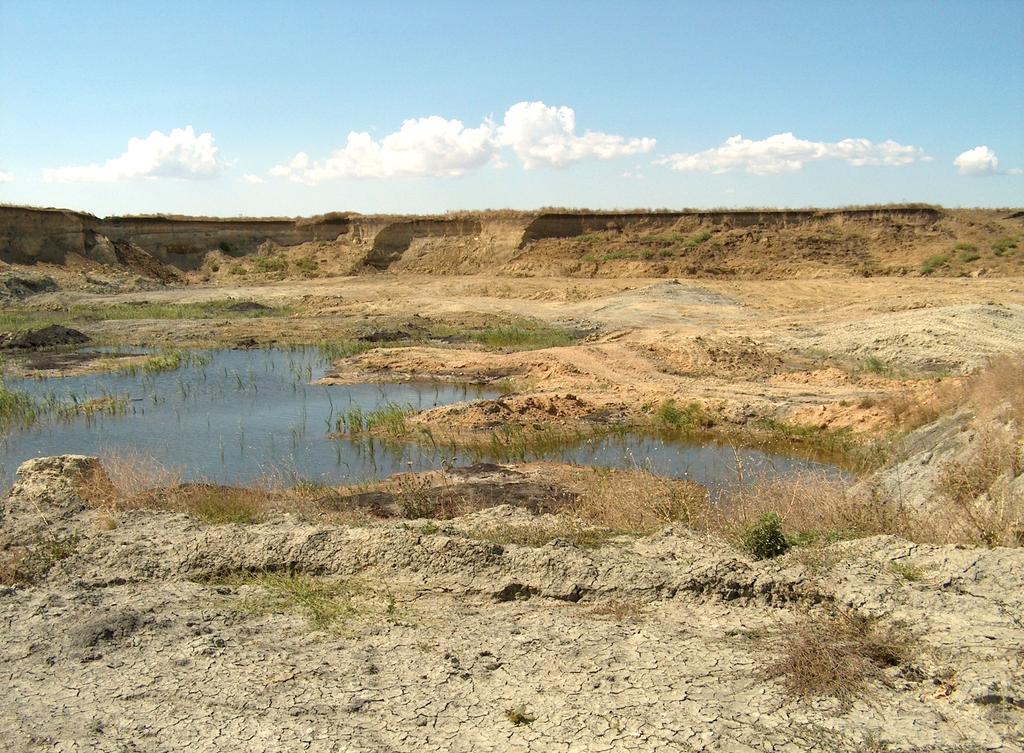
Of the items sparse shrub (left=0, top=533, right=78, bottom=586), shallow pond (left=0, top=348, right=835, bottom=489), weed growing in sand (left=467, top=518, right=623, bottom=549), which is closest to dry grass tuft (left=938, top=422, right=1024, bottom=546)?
shallow pond (left=0, top=348, right=835, bottom=489)

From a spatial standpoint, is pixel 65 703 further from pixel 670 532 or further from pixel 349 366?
pixel 349 366

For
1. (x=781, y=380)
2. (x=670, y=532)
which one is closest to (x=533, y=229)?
(x=781, y=380)

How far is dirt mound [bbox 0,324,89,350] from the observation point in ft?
85.1

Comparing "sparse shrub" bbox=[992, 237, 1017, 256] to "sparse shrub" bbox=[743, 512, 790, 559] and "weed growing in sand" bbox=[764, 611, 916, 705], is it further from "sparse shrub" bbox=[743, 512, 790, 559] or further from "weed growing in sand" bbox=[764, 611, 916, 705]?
"weed growing in sand" bbox=[764, 611, 916, 705]

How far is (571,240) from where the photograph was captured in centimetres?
4306

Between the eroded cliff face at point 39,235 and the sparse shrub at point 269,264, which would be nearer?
the eroded cliff face at point 39,235

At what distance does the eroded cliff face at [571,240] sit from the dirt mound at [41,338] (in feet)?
55.6

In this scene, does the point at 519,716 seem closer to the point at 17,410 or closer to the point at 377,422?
the point at 377,422

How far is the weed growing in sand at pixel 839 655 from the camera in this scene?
16.2ft

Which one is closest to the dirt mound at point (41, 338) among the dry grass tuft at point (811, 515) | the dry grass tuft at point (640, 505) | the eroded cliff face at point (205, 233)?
the eroded cliff face at point (205, 233)

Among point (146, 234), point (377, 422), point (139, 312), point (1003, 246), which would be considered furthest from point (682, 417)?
point (146, 234)

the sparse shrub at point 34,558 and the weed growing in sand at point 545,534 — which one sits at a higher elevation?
the weed growing in sand at point 545,534

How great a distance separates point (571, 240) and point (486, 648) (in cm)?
3814

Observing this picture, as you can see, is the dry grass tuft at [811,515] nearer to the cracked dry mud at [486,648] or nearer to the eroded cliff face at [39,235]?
the cracked dry mud at [486,648]
